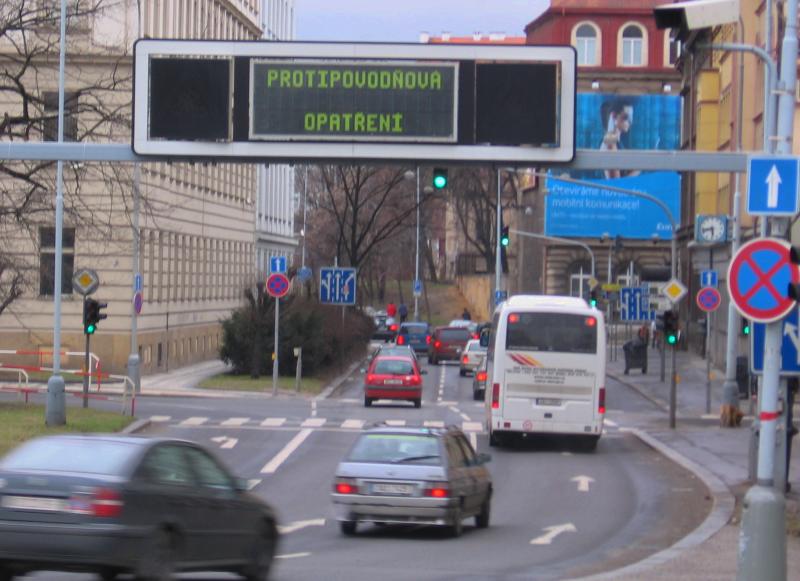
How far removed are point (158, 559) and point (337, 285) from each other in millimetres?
41418

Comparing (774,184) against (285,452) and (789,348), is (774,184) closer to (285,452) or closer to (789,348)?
(789,348)

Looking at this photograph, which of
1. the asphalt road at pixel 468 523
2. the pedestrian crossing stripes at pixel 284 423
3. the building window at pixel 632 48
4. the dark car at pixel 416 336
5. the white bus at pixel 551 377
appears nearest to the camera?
the asphalt road at pixel 468 523

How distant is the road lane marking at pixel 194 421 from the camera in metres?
32.5

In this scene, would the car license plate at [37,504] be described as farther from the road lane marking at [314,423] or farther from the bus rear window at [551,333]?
the road lane marking at [314,423]

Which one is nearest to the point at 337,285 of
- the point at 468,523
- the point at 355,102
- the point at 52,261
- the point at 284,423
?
the point at 52,261

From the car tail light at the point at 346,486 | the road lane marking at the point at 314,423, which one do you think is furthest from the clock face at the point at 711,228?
the car tail light at the point at 346,486

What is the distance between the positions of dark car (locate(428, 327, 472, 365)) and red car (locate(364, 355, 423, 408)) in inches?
952

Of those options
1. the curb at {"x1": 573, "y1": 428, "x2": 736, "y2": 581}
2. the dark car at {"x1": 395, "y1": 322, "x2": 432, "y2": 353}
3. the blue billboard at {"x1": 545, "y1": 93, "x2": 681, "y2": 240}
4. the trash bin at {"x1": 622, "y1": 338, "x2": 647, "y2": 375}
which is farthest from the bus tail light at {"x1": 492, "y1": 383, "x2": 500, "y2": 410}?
the dark car at {"x1": 395, "y1": 322, "x2": 432, "y2": 353}

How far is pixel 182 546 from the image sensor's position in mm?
11531

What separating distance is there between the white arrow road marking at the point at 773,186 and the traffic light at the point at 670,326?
24549mm

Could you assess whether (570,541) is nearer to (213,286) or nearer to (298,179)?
(213,286)

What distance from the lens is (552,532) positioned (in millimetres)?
17969

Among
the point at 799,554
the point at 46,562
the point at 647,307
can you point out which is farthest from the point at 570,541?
the point at 647,307

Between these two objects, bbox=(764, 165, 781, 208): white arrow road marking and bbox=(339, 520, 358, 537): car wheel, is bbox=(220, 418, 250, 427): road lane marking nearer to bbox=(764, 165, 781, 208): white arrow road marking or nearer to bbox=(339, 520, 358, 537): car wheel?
bbox=(339, 520, 358, 537): car wheel
